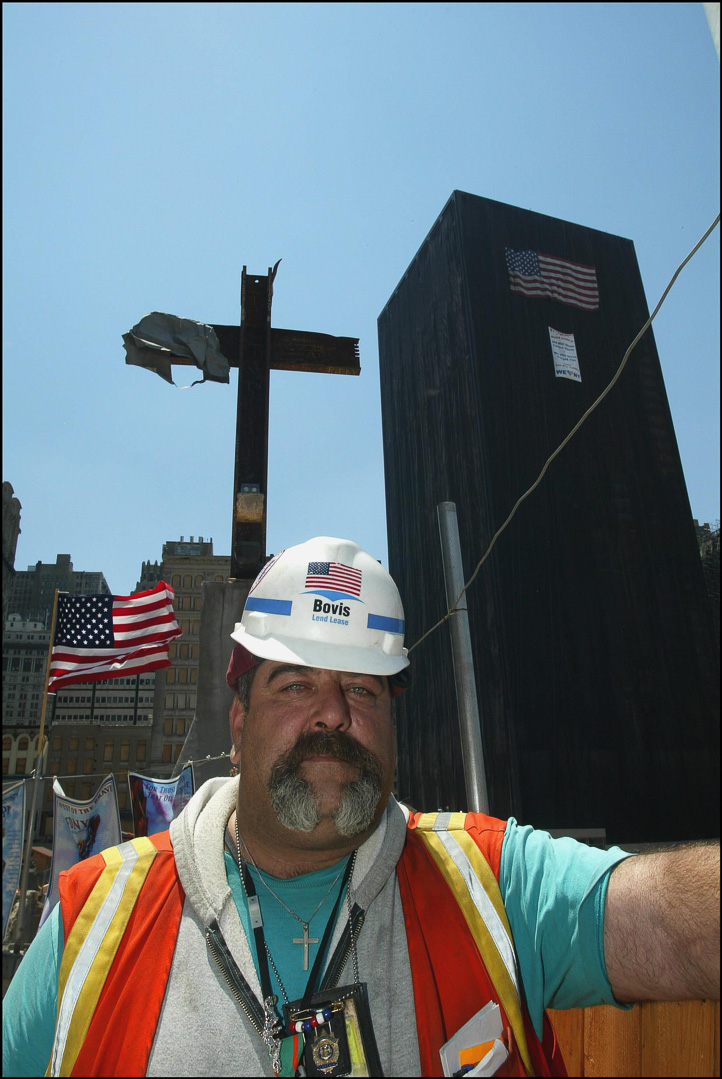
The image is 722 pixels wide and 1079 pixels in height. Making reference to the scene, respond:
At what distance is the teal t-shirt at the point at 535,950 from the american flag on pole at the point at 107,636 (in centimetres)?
766

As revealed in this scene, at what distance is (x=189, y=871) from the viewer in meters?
2.07

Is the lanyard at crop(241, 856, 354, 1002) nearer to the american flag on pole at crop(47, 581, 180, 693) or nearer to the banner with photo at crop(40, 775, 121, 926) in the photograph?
the banner with photo at crop(40, 775, 121, 926)

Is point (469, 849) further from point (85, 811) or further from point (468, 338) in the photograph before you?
point (468, 338)

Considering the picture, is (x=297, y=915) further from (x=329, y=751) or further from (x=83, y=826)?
(x=83, y=826)

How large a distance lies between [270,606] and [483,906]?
4.14 ft

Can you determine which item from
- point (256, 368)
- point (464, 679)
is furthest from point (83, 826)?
point (464, 679)

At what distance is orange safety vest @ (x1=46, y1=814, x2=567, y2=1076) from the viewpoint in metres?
1.71

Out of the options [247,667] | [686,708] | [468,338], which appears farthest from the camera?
[468,338]

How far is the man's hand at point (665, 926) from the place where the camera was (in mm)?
1545

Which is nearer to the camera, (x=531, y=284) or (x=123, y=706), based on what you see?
(x=531, y=284)

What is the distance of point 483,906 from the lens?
6.33 ft

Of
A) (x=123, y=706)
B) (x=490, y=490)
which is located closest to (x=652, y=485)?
(x=490, y=490)

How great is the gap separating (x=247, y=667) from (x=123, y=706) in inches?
4315

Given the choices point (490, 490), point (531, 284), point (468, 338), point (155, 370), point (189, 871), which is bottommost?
point (189, 871)
